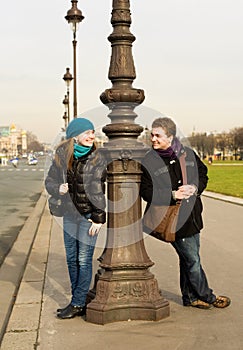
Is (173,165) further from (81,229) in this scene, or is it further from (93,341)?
(93,341)

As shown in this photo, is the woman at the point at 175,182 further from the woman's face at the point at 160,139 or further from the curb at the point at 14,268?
the curb at the point at 14,268

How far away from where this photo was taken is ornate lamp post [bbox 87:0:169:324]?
17.4 ft

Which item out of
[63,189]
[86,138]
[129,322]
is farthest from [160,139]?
[129,322]

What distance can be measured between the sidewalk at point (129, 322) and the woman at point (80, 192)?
40cm

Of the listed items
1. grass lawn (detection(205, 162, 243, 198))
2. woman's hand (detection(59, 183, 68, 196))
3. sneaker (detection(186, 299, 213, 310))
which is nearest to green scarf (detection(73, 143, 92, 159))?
woman's hand (detection(59, 183, 68, 196))

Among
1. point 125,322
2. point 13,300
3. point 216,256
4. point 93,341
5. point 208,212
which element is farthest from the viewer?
point 208,212

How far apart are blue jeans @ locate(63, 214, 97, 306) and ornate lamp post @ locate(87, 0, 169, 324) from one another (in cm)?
15

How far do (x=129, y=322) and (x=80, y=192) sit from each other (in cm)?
123

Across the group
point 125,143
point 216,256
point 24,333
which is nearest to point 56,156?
point 125,143

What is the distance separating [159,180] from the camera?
5.36 meters

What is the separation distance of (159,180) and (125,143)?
17.9 inches

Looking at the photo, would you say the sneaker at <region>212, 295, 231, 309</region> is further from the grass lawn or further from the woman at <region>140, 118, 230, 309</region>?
the grass lawn

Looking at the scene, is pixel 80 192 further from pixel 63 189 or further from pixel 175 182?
pixel 175 182

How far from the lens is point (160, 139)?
5.33 metres
